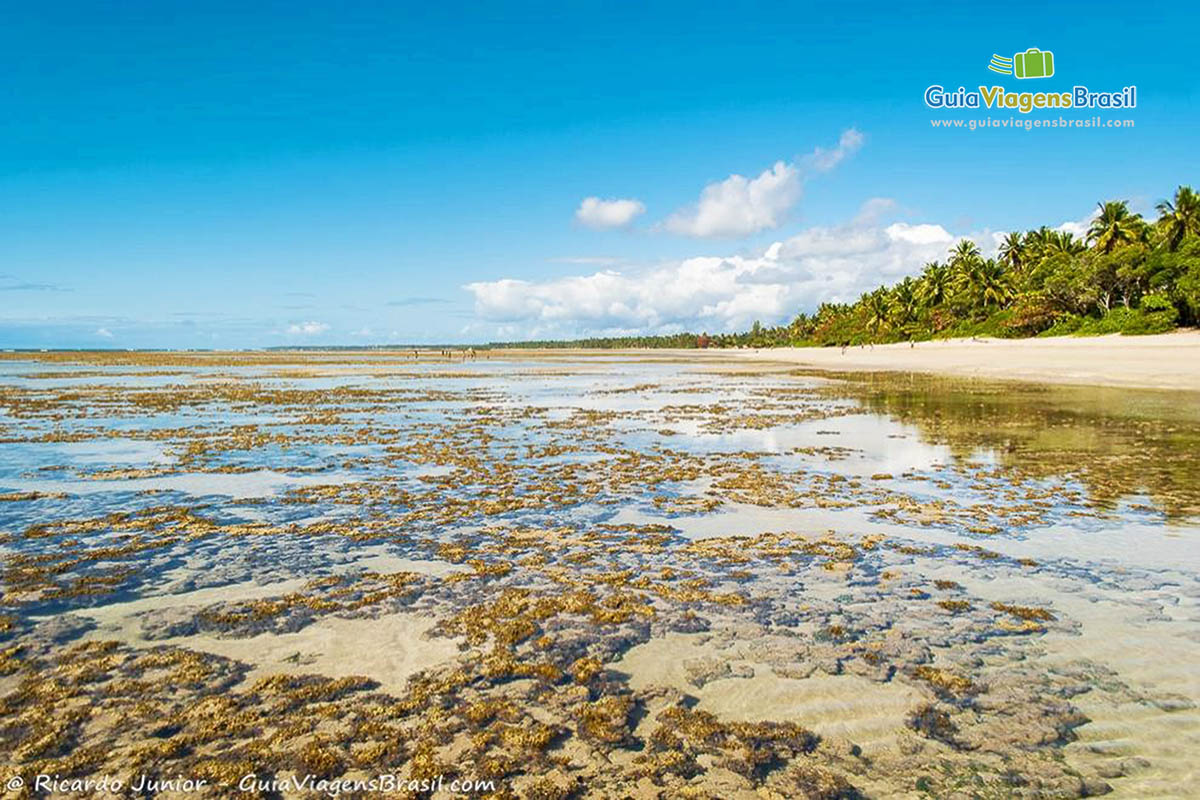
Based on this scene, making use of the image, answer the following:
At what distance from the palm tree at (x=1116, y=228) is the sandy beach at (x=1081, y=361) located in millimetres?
18248

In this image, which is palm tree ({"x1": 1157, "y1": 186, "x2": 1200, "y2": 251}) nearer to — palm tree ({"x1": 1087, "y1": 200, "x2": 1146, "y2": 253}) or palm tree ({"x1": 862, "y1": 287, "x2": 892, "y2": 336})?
palm tree ({"x1": 1087, "y1": 200, "x2": 1146, "y2": 253})

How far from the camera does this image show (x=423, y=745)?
214 inches

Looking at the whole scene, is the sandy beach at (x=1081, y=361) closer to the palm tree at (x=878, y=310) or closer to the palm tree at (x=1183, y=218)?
the palm tree at (x=1183, y=218)

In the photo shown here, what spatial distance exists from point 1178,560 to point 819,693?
7293 mm

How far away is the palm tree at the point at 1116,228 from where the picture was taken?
264 feet

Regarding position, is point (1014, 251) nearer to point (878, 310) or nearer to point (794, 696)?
point (878, 310)

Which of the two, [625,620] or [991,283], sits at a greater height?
[991,283]

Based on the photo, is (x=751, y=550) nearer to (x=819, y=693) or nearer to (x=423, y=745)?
(x=819, y=693)

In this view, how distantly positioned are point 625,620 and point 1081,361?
62368mm

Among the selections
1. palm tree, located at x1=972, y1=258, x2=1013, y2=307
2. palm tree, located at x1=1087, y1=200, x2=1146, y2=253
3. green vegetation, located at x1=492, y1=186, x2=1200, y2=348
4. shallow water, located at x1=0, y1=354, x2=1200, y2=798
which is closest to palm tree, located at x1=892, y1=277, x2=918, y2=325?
green vegetation, located at x1=492, y1=186, x2=1200, y2=348

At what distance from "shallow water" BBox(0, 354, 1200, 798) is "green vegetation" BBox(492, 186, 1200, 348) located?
200 ft

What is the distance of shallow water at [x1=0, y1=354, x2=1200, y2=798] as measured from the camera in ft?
A: 17.5

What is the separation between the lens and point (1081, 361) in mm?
55000

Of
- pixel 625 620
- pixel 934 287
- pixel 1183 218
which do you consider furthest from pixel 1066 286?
pixel 625 620
